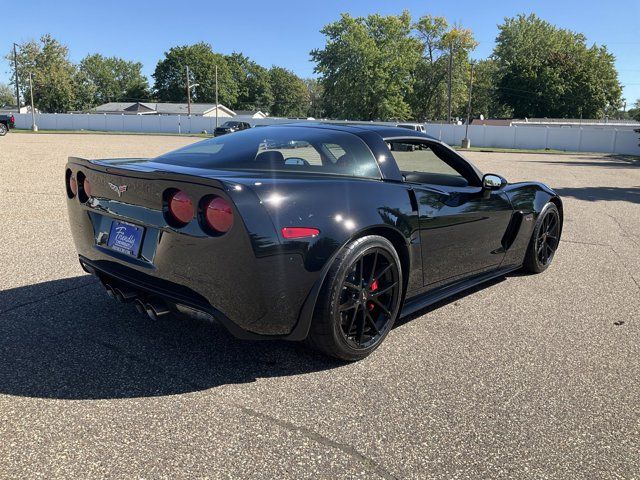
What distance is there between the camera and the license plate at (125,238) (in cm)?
286

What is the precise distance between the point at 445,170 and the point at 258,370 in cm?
212

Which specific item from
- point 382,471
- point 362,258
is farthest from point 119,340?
point 382,471

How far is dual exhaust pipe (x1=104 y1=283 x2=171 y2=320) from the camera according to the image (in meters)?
2.77

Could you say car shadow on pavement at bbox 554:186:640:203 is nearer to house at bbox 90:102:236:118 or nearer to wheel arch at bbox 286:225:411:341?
wheel arch at bbox 286:225:411:341

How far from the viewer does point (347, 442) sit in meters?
2.29

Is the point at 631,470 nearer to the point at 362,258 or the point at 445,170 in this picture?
the point at 362,258

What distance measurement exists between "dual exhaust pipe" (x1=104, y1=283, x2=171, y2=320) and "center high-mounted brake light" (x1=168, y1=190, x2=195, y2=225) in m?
0.48

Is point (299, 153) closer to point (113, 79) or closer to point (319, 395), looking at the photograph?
point (319, 395)

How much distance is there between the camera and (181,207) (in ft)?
8.61

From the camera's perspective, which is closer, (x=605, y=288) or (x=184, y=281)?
(x=184, y=281)

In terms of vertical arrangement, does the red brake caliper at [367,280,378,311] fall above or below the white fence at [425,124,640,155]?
below

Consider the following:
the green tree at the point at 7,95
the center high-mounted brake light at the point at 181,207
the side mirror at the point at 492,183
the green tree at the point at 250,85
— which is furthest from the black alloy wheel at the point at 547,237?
the green tree at the point at 7,95

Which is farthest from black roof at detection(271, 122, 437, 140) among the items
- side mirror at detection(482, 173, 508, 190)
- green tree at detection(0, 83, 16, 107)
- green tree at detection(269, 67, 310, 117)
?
green tree at detection(0, 83, 16, 107)

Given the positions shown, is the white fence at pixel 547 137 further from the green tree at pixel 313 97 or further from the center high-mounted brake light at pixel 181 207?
the green tree at pixel 313 97
